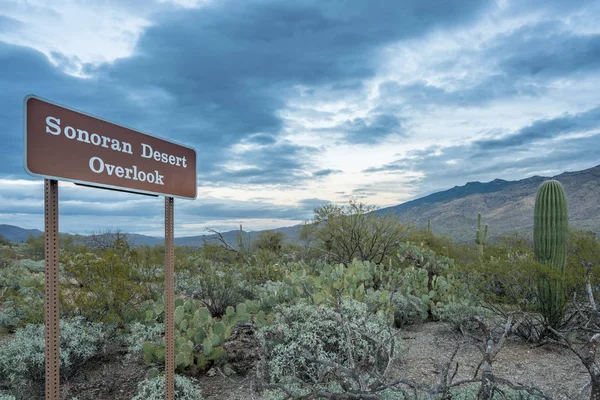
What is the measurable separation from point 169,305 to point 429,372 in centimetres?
340

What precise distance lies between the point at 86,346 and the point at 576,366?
6478mm

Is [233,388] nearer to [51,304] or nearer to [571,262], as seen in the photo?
[51,304]

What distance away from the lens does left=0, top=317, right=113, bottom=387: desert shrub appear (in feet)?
17.7

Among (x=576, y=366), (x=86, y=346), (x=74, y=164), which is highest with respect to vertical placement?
(x=74, y=164)

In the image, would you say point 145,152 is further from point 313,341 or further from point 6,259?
point 6,259

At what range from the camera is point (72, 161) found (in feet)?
10.8

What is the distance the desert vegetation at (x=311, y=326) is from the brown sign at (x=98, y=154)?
1.95 m

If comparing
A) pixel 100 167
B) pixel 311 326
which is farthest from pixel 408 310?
pixel 100 167

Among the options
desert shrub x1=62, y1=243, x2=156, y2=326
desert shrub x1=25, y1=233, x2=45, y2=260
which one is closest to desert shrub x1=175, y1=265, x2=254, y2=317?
desert shrub x1=62, y1=243, x2=156, y2=326

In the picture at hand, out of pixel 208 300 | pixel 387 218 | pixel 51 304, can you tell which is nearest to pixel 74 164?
pixel 51 304

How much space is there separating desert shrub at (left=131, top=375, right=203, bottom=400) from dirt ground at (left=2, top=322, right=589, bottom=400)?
0.25 meters

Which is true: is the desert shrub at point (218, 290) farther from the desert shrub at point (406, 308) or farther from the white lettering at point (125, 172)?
the white lettering at point (125, 172)

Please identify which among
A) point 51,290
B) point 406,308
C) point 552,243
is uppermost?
point 51,290

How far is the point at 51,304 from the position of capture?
3.22m
